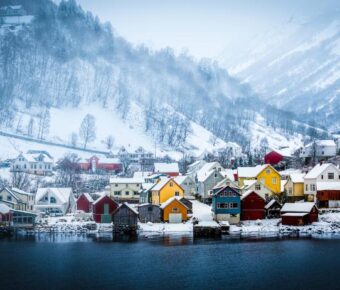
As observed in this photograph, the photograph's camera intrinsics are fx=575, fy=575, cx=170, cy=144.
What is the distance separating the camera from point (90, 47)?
182 meters

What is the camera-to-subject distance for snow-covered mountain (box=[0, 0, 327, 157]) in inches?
5563

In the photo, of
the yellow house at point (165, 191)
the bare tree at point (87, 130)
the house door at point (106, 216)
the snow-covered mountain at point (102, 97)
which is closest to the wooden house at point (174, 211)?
the house door at point (106, 216)

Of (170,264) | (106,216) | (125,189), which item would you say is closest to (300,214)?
(106,216)

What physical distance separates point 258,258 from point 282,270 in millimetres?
4020

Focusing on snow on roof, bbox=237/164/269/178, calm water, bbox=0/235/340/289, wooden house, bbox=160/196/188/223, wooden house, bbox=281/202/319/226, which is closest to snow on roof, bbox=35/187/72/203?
wooden house, bbox=160/196/188/223

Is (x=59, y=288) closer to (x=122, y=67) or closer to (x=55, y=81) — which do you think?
(x=55, y=81)

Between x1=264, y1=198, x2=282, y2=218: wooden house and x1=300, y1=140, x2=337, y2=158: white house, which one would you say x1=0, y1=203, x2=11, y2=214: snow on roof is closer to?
x1=264, y1=198, x2=282, y2=218: wooden house

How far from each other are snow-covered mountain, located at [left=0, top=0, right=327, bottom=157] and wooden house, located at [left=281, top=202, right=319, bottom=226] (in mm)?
73664

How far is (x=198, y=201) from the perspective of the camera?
76000 millimetres

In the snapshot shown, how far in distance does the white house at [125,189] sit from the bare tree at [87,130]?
5390 cm

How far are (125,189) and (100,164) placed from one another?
33.9 meters

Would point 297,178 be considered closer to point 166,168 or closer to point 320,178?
point 320,178

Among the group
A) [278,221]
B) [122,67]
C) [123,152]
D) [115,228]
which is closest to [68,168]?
[123,152]

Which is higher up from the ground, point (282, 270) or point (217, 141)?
point (217, 141)
